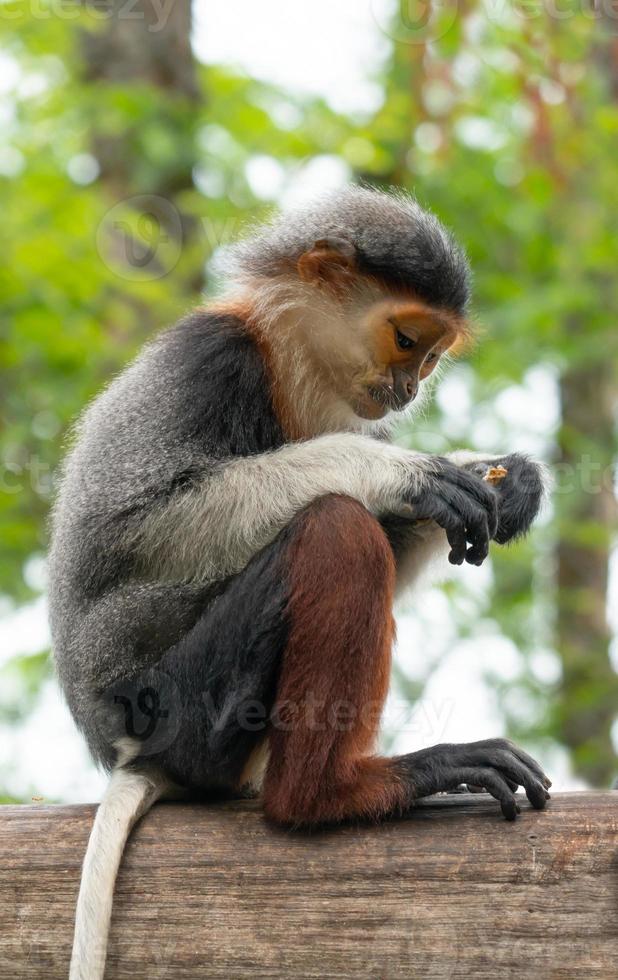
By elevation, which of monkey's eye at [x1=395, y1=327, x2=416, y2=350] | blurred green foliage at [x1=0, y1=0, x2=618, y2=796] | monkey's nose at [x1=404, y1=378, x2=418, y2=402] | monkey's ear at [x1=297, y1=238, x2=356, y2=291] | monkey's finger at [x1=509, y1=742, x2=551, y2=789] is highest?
blurred green foliage at [x1=0, y1=0, x2=618, y2=796]

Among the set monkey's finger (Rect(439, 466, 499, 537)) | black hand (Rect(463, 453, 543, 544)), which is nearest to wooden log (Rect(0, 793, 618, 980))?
monkey's finger (Rect(439, 466, 499, 537))

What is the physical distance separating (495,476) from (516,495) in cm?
19

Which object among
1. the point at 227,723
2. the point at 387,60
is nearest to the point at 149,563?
the point at 227,723

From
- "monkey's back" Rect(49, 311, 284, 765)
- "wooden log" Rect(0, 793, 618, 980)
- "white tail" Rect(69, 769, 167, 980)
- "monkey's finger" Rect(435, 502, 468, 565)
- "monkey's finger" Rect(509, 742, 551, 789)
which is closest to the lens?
"white tail" Rect(69, 769, 167, 980)

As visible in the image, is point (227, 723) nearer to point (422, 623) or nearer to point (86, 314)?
point (86, 314)

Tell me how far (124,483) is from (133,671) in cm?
95

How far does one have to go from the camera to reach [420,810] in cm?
558

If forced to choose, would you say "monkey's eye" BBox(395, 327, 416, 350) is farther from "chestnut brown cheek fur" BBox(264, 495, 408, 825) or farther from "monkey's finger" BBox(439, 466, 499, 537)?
"chestnut brown cheek fur" BBox(264, 495, 408, 825)

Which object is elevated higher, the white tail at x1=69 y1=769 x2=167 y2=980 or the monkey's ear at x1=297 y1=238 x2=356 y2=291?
the monkey's ear at x1=297 y1=238 x2=356 y2=291

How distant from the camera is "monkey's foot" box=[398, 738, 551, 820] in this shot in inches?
213

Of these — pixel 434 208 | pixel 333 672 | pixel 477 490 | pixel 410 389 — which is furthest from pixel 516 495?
pixel 434 208

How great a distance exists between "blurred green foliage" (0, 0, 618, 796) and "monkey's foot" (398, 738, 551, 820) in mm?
5282

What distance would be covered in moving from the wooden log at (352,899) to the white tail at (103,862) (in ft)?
0.62

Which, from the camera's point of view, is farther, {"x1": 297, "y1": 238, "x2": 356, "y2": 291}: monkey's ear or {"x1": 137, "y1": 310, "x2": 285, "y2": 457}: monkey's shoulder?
{"x1": 297, "y1": 238, "x2": 356, "y2": 291}: monkey's ear
